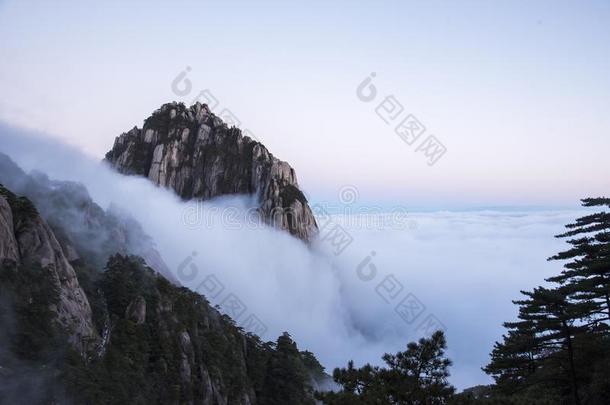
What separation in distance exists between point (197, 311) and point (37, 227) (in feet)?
92.9

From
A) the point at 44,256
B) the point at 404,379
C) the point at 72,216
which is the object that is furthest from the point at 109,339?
the point at 404,379

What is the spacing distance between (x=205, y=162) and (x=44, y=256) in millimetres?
104994

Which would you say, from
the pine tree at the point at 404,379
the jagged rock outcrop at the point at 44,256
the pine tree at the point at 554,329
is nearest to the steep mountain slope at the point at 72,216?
the jagged rock outcrop at the point at 44,256

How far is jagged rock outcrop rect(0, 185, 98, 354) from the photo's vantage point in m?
31.7

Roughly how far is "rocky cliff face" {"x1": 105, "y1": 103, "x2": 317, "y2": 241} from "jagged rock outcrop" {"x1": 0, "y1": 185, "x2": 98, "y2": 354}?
93.9 meters

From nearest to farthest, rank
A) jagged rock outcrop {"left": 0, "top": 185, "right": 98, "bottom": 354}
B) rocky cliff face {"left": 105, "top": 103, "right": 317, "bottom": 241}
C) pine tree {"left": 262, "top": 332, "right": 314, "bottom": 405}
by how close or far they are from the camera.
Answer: jagged rock outcrop {"left": 0, "top": 185, "right": 98, "bottom": 354}
pine tree {"left": 262, "top": 332, "right": 314, "bottom": 405}
rocky cliff face {"left": 105, "top": 103, "right": 317, "bottom": 241}

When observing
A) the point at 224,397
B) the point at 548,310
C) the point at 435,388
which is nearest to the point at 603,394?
the point at 548,310

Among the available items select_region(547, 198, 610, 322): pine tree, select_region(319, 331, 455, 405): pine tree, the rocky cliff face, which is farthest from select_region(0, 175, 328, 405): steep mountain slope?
the rocky cliff face

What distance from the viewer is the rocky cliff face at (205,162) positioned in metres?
131

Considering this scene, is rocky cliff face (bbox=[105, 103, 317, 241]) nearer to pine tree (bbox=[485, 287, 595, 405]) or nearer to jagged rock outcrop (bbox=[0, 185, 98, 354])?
jagged rock outcrop (bbox=[0, 185, 98, 354])

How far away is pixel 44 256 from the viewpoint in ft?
110

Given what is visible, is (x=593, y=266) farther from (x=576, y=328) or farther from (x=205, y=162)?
(x=205, y=162)

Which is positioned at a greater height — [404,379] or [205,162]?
[205,162]

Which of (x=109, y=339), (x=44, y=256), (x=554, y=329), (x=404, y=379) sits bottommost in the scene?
(x=109, y=339)
